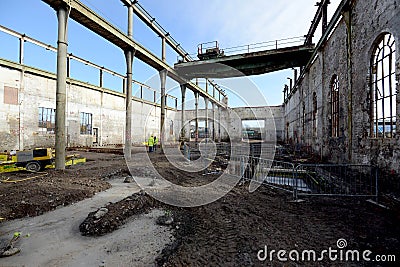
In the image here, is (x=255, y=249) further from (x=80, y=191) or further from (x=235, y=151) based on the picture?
(x=235, y=151)

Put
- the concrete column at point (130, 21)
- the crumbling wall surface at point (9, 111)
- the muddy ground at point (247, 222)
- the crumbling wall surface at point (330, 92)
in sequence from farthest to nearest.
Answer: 1. the crumbling wall surface at point (9, 111)
2. the concrete column at point (130, 21)
3. the crumbling wall surface at point (330, 92)
4. the muddy ground at point (247, 222)

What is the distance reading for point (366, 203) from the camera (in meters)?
5.82

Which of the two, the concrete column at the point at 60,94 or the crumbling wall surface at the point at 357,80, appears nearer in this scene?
the crumbling wall surface at the point at 357,80

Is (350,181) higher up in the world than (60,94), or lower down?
lower down

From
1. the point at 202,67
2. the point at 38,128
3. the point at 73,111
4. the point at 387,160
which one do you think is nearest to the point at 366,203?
the point at 387,160

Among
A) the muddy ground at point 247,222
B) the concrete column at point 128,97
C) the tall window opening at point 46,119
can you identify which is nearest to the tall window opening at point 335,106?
the muddy ground at point 247,222

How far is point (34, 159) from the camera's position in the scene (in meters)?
8.96

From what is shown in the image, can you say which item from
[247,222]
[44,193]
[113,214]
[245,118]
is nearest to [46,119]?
[44,193]

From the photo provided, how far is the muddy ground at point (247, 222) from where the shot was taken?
338 centimetres

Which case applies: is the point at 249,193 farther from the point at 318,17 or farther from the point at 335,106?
the point at 318,17

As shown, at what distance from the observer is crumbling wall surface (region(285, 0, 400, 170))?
18.4 ft

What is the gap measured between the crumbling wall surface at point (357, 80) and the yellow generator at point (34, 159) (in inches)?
477

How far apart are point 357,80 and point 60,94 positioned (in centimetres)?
1165

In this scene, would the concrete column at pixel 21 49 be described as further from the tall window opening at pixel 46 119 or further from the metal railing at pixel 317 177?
the metal railing at pixel 317 177
